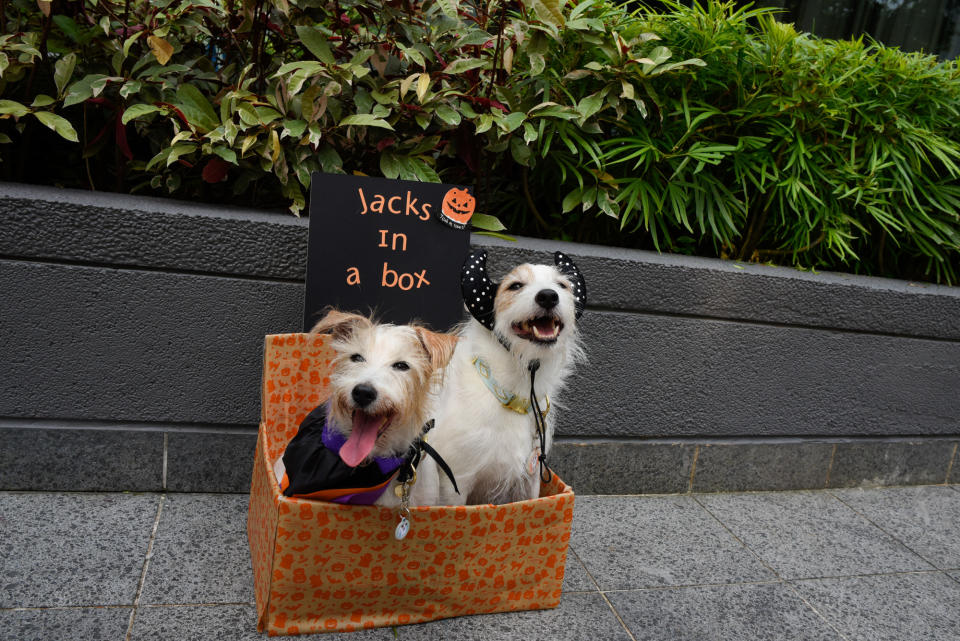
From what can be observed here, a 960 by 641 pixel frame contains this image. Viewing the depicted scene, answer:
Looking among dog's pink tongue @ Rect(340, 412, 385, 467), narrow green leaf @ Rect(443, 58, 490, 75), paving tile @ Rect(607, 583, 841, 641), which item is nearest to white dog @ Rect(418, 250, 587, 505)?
dog's pink tongue @ Rect(340, 412, 385, 467)

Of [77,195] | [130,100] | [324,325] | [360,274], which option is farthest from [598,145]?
[77,195]

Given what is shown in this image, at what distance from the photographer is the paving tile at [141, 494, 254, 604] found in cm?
216

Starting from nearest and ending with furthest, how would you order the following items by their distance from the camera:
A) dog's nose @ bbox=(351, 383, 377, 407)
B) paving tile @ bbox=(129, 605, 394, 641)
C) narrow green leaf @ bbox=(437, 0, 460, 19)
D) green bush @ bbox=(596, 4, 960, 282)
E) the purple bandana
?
dog's nose @ bbox=(351, 383, 377, 407) < the purple bandana < paving tile @ bbox=(129, 605, 394, 641) < narrow green leaf @ bbox=(437, 0, 460, 19) < green bush @ bbox=(596, 4, 960, 282)

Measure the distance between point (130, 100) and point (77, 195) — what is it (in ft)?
1.54

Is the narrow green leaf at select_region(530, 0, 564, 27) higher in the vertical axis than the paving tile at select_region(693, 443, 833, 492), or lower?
higher

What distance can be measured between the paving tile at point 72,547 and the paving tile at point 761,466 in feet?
8.58

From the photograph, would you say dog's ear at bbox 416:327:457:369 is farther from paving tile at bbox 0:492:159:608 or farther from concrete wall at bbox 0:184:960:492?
paving tile at bbox 0:492:159:608

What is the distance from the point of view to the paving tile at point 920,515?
10.1 feet

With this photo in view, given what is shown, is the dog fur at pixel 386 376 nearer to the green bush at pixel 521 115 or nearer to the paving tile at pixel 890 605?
the green bush at pixel 521 115

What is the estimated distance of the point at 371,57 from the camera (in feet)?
9.35

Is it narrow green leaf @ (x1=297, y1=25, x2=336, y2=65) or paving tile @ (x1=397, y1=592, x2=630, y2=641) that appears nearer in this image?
paving tile @ (x1=397, y1=592, x2=630, y2=641)

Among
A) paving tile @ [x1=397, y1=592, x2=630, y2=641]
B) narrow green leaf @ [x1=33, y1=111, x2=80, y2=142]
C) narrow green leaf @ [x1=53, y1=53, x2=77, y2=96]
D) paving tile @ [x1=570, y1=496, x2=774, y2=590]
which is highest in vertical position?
narrow green leaf @ [x1=53, y1=53, x2=77, y2=96]

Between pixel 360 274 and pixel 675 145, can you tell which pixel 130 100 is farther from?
pixel 675 145

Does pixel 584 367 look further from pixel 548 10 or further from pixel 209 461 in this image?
pixel 209 461
